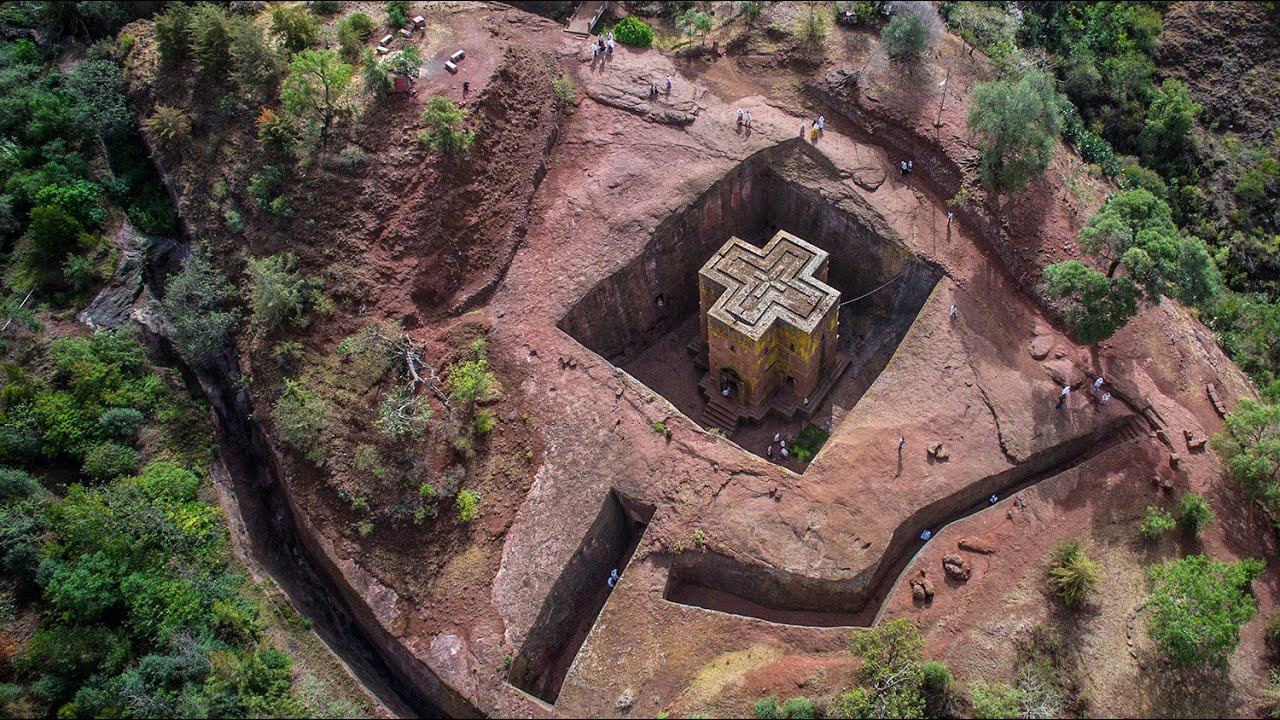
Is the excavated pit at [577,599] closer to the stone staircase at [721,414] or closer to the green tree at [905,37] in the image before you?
the stone staircase at [721,414]

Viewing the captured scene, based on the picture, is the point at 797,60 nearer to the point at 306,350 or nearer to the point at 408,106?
the point at 408,106

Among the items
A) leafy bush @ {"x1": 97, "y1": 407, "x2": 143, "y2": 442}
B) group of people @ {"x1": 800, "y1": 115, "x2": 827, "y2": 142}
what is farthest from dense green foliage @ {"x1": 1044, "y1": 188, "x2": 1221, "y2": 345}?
leafy bush @ {"x1": 97, "y1": 407, "x2": 143, "y2": 442}

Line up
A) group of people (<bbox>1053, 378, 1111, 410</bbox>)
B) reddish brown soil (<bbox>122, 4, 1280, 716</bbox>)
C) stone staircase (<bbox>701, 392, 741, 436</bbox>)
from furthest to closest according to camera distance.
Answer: stone staircase (<bbox>701, 392, 741, 436</bbox>) → group of people (<bbox>1053, 378, 1111, 410</bbox>) → reddish brown soil (<bbox>122, 4, 1280, 716</bbox>)

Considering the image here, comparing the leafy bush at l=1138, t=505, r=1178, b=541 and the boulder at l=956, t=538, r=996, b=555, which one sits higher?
the leafy bush at l=1138, t=505, r=1178, b=541

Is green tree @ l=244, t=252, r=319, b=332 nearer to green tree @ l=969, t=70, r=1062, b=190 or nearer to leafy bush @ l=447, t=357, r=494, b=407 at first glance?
leafy bush @ l=447, t=357, r=494, b=407

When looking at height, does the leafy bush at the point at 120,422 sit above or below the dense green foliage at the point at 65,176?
below

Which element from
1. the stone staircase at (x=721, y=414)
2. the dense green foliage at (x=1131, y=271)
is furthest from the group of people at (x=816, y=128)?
the stone staircase at (x=721, y=414)

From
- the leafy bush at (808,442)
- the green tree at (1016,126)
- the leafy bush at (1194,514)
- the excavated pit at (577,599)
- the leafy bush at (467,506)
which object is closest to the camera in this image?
the leafy bush at (1194,514)

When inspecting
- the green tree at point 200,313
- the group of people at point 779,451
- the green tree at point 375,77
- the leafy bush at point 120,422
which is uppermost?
the green tree at point 375,77
